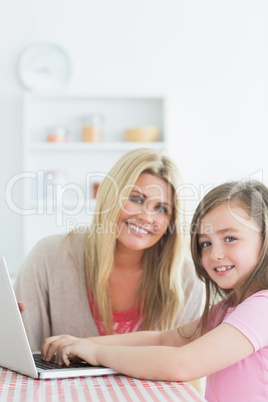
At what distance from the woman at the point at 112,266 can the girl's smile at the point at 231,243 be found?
55 cm

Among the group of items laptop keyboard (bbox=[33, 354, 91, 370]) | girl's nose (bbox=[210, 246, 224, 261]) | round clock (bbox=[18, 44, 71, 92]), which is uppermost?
round clock (bbox=[18, 44, 71, 92])

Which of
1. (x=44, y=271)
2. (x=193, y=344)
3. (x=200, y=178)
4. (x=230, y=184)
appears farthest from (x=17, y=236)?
(x=193, y=344)

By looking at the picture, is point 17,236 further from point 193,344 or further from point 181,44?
point 193,344

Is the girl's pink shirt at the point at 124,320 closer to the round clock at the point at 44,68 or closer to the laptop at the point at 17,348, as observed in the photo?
the laptop at the point at 17,348

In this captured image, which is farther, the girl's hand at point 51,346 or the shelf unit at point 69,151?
the shelf unit at point 69,151

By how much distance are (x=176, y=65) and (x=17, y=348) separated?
3286mm

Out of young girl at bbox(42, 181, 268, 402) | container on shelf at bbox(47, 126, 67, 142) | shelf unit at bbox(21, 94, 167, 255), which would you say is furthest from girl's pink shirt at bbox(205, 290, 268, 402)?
container on shelf at bbox(47, 126, 67, 142)

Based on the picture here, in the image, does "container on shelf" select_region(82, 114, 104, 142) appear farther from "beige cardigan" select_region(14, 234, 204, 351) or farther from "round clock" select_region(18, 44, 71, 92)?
"beige cardigan" select_region(14, 234, 204, 351)

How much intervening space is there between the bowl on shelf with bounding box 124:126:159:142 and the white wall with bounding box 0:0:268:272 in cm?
23

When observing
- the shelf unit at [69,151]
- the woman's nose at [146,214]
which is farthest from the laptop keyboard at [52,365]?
the shelf unit at [69,151]

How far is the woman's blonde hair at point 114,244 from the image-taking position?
6.88 ft

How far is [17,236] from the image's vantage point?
4.15m

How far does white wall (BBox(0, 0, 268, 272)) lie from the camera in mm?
4191

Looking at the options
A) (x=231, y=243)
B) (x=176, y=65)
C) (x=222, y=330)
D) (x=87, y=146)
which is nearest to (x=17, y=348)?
(x=222, y=330)
